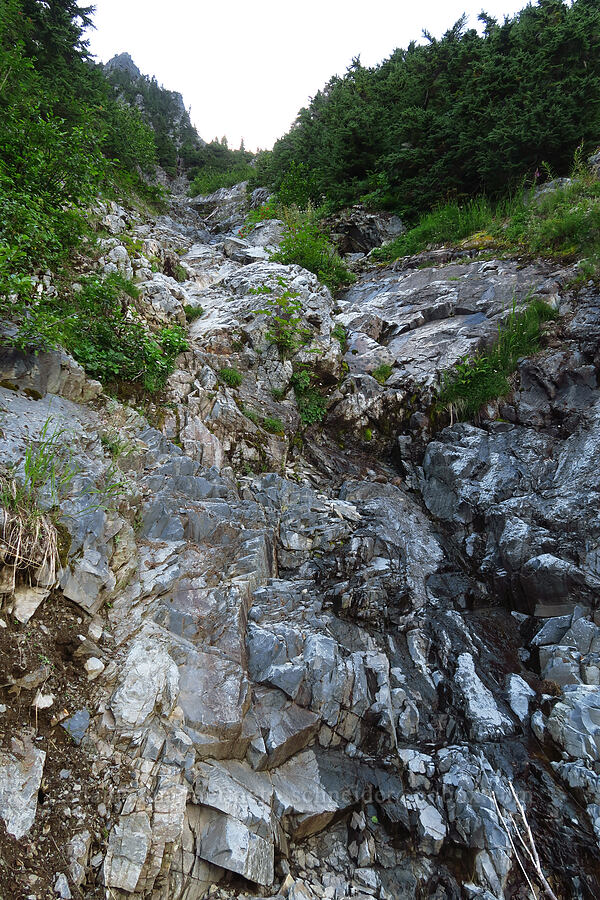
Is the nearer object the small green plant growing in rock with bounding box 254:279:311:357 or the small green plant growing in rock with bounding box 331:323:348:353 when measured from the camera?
the small green plant growing in rock with bounding box 254:279:311:357

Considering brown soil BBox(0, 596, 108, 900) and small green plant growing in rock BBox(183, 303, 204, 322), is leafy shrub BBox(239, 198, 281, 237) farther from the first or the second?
brown soil BBox(0, 596, 108, 900)

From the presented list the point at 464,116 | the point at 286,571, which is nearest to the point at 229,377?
the point at 286,571

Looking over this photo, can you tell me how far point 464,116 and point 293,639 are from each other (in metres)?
17.2

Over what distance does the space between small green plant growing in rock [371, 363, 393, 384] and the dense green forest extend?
27.8ft

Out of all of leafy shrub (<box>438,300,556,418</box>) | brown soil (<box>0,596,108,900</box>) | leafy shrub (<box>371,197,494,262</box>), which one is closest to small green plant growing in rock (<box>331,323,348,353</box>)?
leafy shrub (<box>438,300,556,418</box>)

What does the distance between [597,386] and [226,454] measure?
281 inches

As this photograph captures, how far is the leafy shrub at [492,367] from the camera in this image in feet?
28.2

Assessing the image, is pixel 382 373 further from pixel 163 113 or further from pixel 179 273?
pixel 163 113

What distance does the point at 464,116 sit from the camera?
13.6m

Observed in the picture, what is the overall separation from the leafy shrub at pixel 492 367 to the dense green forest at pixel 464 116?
692cm

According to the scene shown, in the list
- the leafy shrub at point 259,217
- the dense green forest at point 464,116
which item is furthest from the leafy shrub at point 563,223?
the leafy shrub at point 259,217

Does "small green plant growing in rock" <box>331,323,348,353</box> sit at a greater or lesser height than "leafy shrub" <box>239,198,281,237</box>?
lesser

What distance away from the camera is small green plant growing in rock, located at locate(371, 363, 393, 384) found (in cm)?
973

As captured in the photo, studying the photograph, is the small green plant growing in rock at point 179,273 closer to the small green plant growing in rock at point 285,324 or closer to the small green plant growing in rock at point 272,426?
the small green plant growing in rock at point 285,324
